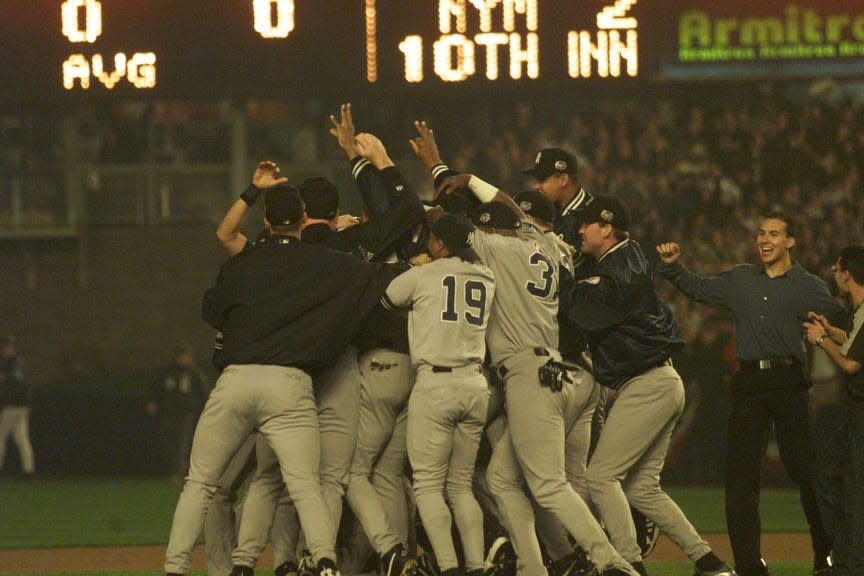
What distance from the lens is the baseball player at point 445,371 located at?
7.11 metres

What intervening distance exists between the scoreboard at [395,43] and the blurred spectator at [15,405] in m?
7.27

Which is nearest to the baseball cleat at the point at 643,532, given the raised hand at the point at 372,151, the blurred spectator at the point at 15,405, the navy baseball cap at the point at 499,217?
the navy baseball cap at the point at 499,217

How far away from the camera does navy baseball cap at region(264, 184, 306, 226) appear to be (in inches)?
287

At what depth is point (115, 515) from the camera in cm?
1324

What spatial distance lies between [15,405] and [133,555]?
7514 millimetres

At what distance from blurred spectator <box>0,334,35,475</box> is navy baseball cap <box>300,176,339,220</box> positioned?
10.3 meters

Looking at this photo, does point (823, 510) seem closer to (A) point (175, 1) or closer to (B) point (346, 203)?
(A) point (175, 1)

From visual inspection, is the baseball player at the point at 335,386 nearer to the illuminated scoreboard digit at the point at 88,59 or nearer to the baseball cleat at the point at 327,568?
the baseball cleat at the point at 327,568

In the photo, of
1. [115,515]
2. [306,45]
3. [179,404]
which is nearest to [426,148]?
[306,45]

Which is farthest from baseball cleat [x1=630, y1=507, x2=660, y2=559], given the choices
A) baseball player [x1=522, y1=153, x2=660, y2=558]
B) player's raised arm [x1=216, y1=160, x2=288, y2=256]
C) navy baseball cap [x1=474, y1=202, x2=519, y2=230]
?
player's raised arm [x1=216, y1=160, x2=288, y2=256]

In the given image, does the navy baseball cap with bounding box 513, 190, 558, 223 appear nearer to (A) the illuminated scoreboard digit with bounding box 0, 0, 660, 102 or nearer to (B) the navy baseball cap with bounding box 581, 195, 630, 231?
(B) the navy baseball cap with bounding box 581, 195, 630, 231

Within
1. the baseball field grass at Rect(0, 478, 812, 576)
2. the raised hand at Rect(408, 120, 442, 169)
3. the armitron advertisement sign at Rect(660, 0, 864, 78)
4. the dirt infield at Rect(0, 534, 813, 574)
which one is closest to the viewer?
the raised hand at Rect(408, 120, 442, 169)

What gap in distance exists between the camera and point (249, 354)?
712cm

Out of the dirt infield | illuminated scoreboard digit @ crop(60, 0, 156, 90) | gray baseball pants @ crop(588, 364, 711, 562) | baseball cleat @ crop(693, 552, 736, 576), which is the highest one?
illuminated scoreboard digit @ crop(60, 0, 156, 90)
